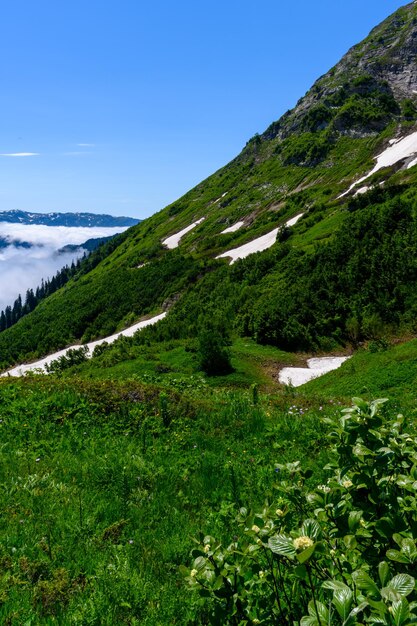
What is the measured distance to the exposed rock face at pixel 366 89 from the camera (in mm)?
119312

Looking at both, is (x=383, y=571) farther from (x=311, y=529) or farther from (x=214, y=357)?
(x=214, y=357)

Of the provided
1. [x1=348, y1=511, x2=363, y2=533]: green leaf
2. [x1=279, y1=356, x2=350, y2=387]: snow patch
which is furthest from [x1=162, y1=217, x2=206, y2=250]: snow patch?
[x1=348, y1=511, x2=363, y2=533]: green leaf

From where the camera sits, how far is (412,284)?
30.7 metres

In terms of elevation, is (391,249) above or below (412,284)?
above

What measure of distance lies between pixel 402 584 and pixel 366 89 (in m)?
152

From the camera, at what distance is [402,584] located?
1999 millimetres

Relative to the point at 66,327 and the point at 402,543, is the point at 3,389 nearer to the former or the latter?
the point at 402,543

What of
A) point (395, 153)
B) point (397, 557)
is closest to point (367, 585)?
point (397, 557)

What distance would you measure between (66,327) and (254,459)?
3452 inches

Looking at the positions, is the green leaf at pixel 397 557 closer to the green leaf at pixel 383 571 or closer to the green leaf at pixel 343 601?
the green leaf at pixel 383 571

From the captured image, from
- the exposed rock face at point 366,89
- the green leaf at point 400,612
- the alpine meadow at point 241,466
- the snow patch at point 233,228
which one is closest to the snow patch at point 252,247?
the snow patch at point 233,228

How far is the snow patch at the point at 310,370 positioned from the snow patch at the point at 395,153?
5616 cm

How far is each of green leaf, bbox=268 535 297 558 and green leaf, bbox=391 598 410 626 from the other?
0.63 meters

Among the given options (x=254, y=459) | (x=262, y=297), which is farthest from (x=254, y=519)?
(x=262, y=297)
